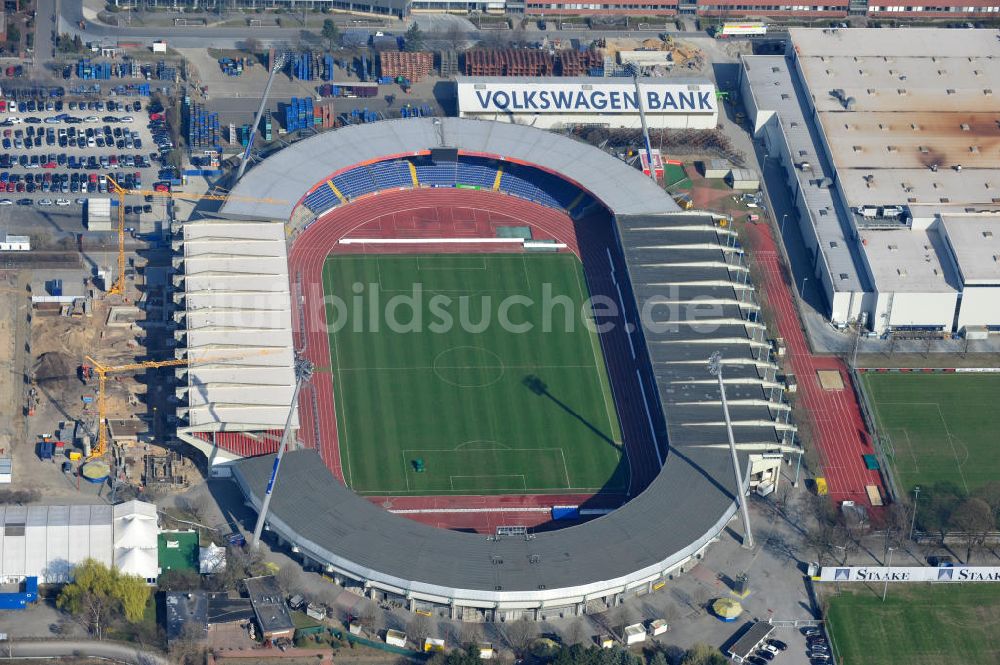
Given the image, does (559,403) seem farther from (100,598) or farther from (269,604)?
(100,598)

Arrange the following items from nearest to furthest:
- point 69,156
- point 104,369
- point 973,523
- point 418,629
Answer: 1. point 418,629
2. point 973,523
3. point 104,369
4. point 69,156

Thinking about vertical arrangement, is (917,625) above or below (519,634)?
below

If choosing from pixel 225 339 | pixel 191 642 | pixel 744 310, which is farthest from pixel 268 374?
pixel 744 310

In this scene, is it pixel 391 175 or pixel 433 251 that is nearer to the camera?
pixel 433 251

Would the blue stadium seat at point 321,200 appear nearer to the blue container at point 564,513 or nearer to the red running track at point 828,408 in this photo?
the red running track at point 828,408

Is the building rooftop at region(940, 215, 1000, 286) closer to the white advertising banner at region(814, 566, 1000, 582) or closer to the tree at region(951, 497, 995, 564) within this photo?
the tree at region(951, 497, 995, 564)

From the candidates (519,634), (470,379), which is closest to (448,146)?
(470,379)

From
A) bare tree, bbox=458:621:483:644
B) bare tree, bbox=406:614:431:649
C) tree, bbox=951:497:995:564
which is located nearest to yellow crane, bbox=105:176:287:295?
bare tree, bbox=406:614:431:649
